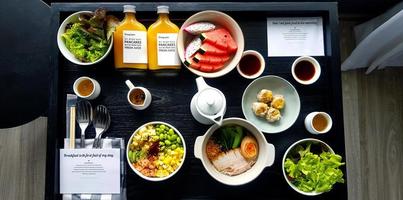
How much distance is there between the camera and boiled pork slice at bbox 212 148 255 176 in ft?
3.43

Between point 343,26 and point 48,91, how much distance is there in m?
1.32

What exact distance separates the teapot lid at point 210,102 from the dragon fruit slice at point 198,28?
0.20 meters

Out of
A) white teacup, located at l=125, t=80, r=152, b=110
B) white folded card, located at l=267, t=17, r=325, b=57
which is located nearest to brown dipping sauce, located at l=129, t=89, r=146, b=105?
white teacup, located at l=125, t=80, r=152, b=110

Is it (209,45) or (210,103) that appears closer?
(210,103)

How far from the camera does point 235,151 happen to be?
1062 mm

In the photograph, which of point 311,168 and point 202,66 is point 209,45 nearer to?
point 202,66

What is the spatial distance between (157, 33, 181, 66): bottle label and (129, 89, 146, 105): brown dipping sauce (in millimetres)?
106

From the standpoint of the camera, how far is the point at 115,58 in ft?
3.54

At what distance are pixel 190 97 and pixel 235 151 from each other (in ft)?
0.71

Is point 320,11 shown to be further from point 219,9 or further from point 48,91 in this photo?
point 48,91

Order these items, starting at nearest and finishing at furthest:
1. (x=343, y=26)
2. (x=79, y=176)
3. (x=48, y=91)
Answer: (x=79, y=176) → (x=48, y=91) → (x=343, y=26)

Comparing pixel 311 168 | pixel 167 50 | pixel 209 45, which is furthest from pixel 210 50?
pixel 311 168

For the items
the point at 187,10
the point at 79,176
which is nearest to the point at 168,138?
the point at 79,176

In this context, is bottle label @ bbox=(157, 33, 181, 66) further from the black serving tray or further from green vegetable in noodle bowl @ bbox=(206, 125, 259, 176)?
green vegetable in noodle bowl @ bbox=(206, 125, 259, 176)
